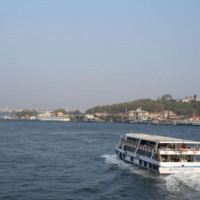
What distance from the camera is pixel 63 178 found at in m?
35.6

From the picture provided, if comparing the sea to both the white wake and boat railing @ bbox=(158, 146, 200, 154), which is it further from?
boat railing @ bbox=(158, 146, 200, 154)

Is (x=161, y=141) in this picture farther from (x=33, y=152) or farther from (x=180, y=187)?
(x=33, y=152)

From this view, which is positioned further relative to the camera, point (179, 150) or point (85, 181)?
point (179, 150)

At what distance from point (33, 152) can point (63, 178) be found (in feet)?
63.6

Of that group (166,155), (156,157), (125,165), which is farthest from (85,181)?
(125,165)

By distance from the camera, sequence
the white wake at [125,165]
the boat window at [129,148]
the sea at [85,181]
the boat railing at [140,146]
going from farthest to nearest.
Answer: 1. the boat window at [129,148]
2. the white wake at [125,165]
3. the boat railing at [140,146]
4. the sea at [85,181]

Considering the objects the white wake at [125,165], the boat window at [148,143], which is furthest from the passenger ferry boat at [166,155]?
the white wake at [125,165]

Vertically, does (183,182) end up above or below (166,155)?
below

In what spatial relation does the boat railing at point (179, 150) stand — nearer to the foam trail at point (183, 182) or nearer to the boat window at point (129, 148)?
the foam trail at point (183, 182)

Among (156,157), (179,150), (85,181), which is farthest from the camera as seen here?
(156,157)

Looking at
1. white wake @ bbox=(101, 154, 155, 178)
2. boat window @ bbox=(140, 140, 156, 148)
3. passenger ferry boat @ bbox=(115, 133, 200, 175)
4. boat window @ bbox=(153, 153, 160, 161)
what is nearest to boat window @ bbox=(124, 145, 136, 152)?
passenger ferry boat @ bbox=(115, 133, 200, 175)

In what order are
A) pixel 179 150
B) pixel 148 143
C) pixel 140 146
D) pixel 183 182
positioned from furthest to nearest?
1. pixel 140 146
2. pixel 148 143
3. pixel 179 150
4. pixel 183 182

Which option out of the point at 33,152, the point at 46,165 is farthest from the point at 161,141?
the point at 33,152

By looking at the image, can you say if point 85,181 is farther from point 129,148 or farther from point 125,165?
point 129,148
